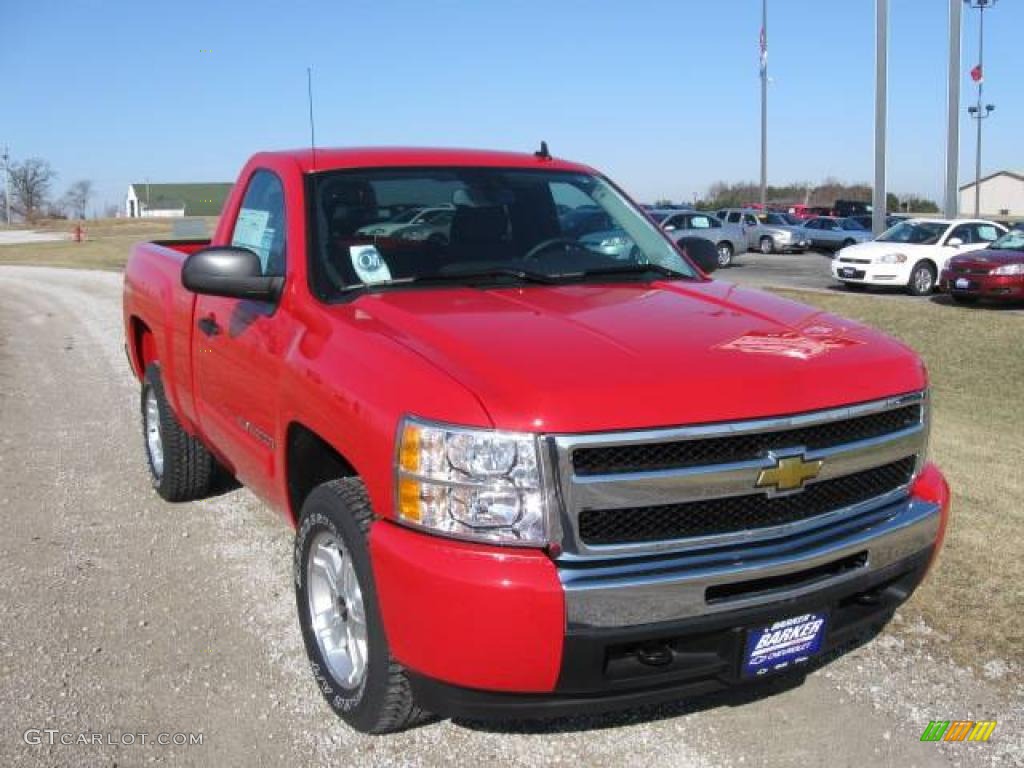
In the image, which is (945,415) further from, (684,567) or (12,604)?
(12,604)

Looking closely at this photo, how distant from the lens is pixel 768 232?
34625 mm

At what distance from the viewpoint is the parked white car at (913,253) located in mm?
19266

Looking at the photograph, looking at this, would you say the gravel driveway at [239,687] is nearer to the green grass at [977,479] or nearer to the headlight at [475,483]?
the green grass at [977,479]

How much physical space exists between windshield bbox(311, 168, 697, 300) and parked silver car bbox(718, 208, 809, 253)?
29.5 meters

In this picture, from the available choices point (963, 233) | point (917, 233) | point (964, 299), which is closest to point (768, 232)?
point (917, 233)

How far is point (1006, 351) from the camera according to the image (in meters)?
11.2

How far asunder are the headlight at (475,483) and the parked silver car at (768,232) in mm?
31466

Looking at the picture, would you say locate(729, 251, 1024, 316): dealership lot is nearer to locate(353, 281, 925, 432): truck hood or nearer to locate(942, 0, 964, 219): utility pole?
locate(942, 0, 964, 219): utility pole

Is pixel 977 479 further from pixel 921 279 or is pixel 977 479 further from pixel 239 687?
pixel 921 279

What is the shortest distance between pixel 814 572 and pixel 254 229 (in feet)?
9.28

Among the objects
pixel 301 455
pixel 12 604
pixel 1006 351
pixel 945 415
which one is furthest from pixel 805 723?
pixel 1006 351

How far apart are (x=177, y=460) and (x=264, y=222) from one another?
1.77 meters

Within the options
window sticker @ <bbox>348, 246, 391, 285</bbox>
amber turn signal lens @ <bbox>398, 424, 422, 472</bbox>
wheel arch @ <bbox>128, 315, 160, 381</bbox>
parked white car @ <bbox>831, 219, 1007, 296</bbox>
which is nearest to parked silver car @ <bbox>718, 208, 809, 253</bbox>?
parked white car @ <bbox>831, 219, 1007, 296</bbox>

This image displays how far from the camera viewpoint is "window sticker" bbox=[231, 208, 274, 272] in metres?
4.12
